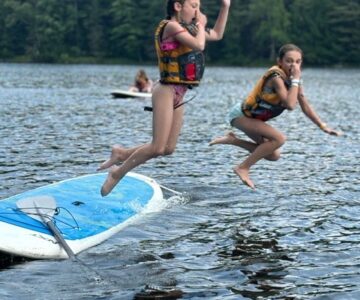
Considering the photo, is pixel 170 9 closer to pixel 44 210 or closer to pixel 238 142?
pixel 238 142

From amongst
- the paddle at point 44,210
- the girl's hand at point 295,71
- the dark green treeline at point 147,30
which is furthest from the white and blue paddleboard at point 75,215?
the dark green treeline at point 147,30

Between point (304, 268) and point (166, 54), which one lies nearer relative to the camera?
point (304, 268)

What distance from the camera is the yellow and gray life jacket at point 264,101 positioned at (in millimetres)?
10078

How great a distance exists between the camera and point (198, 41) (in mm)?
8805

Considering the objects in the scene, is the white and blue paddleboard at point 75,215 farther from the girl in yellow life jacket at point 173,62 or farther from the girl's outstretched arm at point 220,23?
the girl's outstretched arm at point 220,23

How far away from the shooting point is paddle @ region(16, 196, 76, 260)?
8586mm

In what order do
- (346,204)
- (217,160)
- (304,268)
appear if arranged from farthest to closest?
(217,160)
(346,204)
(304,268)

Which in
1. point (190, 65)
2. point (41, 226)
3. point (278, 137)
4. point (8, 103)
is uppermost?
point (190, 65)

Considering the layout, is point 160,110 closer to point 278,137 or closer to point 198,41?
point 198,41

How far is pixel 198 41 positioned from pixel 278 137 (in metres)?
2.35

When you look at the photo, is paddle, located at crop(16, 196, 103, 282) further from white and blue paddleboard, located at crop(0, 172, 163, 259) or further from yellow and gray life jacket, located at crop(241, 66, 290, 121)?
yellow and gray life jacket, located at crop(241, 66, 290, 121)

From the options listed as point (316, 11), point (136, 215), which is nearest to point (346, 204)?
point (136, 215)

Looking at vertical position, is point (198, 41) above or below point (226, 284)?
above

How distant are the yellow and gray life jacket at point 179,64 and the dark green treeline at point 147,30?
91695 millimetres
